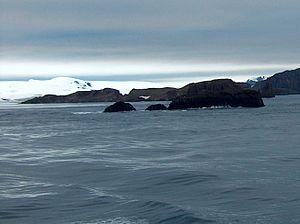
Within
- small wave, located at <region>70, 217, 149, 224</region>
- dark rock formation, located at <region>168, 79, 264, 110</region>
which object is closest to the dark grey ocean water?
small wave, located at <region>70, 217, 149, 224</region>

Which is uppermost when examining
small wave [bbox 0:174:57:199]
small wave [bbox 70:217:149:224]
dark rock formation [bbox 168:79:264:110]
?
dark rock formation [bbox 168:79:264:110]

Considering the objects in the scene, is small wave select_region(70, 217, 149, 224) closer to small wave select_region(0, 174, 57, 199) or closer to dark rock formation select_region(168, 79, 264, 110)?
small wave select_region(0, 174, 57, 199)

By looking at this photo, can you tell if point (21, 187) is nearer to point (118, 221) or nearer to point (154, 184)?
point (154, 184)

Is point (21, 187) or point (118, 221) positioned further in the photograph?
point (21, 187)

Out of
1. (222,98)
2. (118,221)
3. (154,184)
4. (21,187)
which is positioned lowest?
(118,221)

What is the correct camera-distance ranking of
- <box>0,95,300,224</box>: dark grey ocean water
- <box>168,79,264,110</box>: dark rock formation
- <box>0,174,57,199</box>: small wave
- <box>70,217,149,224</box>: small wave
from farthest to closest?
<box>168,79,264,110</box>: dark rock formation → <box>0,174,57,199</box>: small wave → <box>0,95,300,224</box>: dark grey ocean water → <box>70,217,149,224</box>: small wave

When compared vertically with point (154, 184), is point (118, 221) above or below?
below

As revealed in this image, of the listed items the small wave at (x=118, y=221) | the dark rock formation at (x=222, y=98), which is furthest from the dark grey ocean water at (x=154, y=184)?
the dark rock formation at (x=222, y=98)

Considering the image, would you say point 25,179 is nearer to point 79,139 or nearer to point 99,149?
point 99,149

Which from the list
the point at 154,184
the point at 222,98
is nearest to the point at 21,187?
the point at 154,184

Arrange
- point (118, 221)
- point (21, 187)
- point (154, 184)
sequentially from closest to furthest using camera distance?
point (118, 221) → point (154, 184) → point (21, 187)

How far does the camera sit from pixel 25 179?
28.5m

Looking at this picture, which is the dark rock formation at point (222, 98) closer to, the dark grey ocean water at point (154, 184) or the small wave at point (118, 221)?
the dark grey ocean water at point (154, 184)

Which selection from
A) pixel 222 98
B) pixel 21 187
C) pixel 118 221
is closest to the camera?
pixel 118 221
